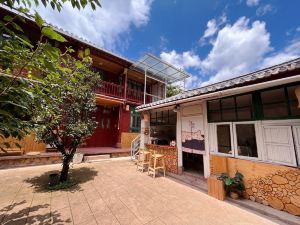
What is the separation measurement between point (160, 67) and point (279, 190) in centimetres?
885

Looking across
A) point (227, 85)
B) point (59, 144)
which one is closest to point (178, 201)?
point (227, 85)

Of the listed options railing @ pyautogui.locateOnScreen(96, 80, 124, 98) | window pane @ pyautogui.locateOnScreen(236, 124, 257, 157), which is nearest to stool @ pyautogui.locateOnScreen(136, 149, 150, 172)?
window pane @ pyautogui.locateOnScreen(236, 124, 257, 157)

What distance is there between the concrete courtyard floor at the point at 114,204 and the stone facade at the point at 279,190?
0.63 m

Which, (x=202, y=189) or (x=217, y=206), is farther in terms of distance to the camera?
(x=202, y=189)

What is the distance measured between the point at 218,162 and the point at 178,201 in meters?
1.79

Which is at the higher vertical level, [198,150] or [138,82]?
[138,82]

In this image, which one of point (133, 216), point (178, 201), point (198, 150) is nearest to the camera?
point (133, 216)

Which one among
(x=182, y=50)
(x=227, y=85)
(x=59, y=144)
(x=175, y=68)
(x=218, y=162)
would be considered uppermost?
(x=182, y=50)

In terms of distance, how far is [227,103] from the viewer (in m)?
4.62

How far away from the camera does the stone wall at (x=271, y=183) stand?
10.1 feet

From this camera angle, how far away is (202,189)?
14.4 ft

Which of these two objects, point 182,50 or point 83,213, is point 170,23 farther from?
point 83,213

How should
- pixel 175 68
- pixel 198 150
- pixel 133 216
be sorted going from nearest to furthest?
pixel 133 216
pixel 198 150
pixel 175 68

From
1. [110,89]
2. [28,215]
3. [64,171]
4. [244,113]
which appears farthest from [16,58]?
[110,89]
